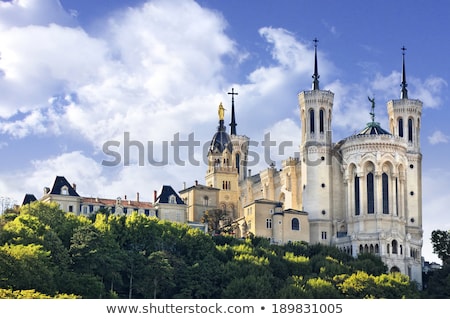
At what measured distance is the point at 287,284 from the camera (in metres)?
81.5

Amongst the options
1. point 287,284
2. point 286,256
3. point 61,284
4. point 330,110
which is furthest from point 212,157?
point 61,284

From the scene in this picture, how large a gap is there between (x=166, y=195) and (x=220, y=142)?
20980 millimetres

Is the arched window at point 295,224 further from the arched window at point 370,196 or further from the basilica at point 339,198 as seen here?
the arched window at point 370,196

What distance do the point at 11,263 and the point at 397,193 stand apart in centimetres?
4390

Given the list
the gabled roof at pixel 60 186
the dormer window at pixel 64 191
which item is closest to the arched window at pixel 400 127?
the gabled roof at pixel 60 186

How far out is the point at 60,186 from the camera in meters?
98.0

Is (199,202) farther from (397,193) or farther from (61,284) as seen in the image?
(61,284)

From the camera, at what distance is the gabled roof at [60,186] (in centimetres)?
9738

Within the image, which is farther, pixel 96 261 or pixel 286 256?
pixel 286 256

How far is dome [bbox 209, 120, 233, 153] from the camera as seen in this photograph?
121062 mm

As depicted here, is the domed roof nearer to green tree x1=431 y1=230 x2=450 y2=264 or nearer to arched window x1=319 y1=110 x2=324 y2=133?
arched window x1=319 y1=110 x2=324 y2=133

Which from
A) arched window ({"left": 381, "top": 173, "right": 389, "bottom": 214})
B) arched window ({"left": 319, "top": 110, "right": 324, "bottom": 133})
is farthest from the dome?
arched window ({"left": 381, "top": 173, "right": 389, "bottom": 214})

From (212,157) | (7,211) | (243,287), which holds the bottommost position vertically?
(243,287)

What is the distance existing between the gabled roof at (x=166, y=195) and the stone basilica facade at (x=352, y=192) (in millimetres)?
6255
